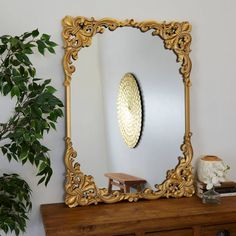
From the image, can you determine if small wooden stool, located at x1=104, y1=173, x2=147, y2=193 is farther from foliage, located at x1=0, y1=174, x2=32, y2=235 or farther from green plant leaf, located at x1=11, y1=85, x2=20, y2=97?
green plant leaf, located at x1=11, y1=85, x2=20, y2=97

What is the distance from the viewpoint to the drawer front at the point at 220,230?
178cm

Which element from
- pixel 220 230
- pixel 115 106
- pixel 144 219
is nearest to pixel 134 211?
pixel 144 219

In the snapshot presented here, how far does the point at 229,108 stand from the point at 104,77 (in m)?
0.79

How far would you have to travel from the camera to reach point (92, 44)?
1.92m

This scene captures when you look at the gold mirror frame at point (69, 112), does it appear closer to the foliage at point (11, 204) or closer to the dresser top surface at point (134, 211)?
the dresser top surface at point (134, 211)

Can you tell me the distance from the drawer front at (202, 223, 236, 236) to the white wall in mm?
459

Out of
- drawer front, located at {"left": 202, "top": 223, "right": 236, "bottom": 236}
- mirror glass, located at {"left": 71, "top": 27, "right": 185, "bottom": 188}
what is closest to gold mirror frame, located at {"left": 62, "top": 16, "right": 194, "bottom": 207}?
mirror glass, located at {"left": 71, "top": 27, "right": 185, "bottom": 188}

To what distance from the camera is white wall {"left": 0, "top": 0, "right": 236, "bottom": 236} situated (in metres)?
1.89

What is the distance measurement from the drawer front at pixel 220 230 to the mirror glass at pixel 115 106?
0.37 meters

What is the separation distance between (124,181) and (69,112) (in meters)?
0.48

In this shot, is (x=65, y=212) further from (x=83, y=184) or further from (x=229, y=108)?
(x=229, y=108)

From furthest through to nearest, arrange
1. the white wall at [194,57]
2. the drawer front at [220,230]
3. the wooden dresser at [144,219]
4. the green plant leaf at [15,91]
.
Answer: the white wall at [194,57] < the drawer front at [220,230] < the wooden dresser at [144,219] < the green plant leaf at [15,91]

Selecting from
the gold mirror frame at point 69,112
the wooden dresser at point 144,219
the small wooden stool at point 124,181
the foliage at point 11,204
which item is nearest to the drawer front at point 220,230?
the wooden dresser at point 144,219

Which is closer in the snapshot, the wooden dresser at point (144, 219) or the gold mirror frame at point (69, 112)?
the wooden dresser at point (144, 219)
